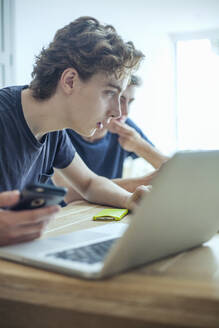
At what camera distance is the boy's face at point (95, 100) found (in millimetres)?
1284

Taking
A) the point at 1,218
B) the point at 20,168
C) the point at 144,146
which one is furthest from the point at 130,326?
the point at 144,146

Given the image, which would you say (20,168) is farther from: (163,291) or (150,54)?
(150,54)

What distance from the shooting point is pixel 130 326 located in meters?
0.47

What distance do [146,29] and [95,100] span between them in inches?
146

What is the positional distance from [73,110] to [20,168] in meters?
0.28

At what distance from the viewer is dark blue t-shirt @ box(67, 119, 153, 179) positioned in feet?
6.81

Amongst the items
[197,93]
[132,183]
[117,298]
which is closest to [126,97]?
[132,183]

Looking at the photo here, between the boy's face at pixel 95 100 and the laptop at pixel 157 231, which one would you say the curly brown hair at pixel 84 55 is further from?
the laptop at pixel 157 231

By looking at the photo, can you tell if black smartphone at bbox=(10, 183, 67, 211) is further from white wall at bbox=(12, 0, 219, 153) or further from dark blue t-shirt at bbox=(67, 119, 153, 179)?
white wall at bbox=(12, 0, 219, 153)

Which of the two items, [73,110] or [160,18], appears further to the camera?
[160,18]

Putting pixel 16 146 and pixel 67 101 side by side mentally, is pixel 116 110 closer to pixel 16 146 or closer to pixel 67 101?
pixel 67 101

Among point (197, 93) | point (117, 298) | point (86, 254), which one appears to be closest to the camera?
point (117, 298)

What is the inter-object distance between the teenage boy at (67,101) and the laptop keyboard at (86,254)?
59 cm

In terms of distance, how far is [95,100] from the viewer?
129 centimetres
